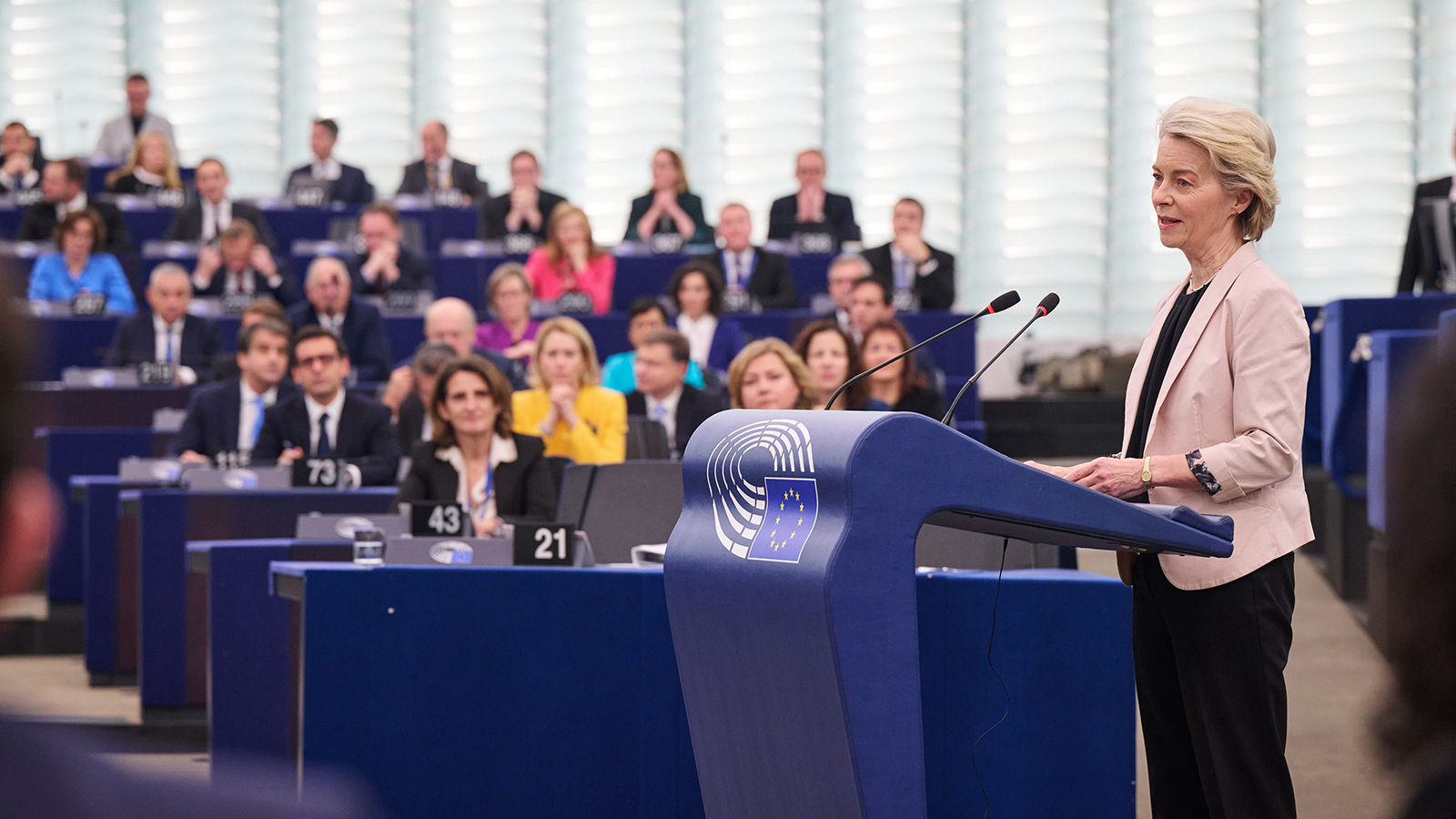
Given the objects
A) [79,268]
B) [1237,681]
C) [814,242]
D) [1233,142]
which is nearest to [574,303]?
[814,242]

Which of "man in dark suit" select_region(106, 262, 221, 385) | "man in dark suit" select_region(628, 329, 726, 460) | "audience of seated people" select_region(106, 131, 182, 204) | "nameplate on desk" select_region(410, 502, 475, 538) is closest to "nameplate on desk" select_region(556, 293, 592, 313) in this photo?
"man in dark suit" select_region(106, 262, 221, 385)

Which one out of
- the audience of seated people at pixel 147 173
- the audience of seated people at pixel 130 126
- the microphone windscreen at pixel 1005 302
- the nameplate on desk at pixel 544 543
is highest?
the audience of seated people at pixel 130 126

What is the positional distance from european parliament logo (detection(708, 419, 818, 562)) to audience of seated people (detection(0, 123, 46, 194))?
9.59 meters

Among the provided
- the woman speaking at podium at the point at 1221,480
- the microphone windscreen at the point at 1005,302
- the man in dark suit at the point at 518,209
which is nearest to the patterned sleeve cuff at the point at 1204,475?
the woman speaking at podium at the point at 1221,480

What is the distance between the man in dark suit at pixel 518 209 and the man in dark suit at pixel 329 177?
140cm

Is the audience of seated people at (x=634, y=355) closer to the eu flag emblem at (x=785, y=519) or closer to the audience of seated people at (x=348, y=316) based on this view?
the audience of seated people at (x=348, y=316)

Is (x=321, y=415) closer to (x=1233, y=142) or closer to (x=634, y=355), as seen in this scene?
(x=634, y=355)

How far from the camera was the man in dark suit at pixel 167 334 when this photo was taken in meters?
6.80

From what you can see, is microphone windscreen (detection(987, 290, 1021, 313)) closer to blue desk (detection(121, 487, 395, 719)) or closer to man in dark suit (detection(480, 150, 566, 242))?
blue desk (detection(121, 487, 395, 719))

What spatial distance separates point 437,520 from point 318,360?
2.10 meters

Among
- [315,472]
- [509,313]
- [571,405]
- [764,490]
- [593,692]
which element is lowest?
[593,692]

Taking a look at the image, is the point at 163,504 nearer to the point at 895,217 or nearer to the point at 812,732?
the point at 812,732

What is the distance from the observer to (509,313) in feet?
22.2

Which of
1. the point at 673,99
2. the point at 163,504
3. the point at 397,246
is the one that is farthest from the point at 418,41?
the point at 163,504
